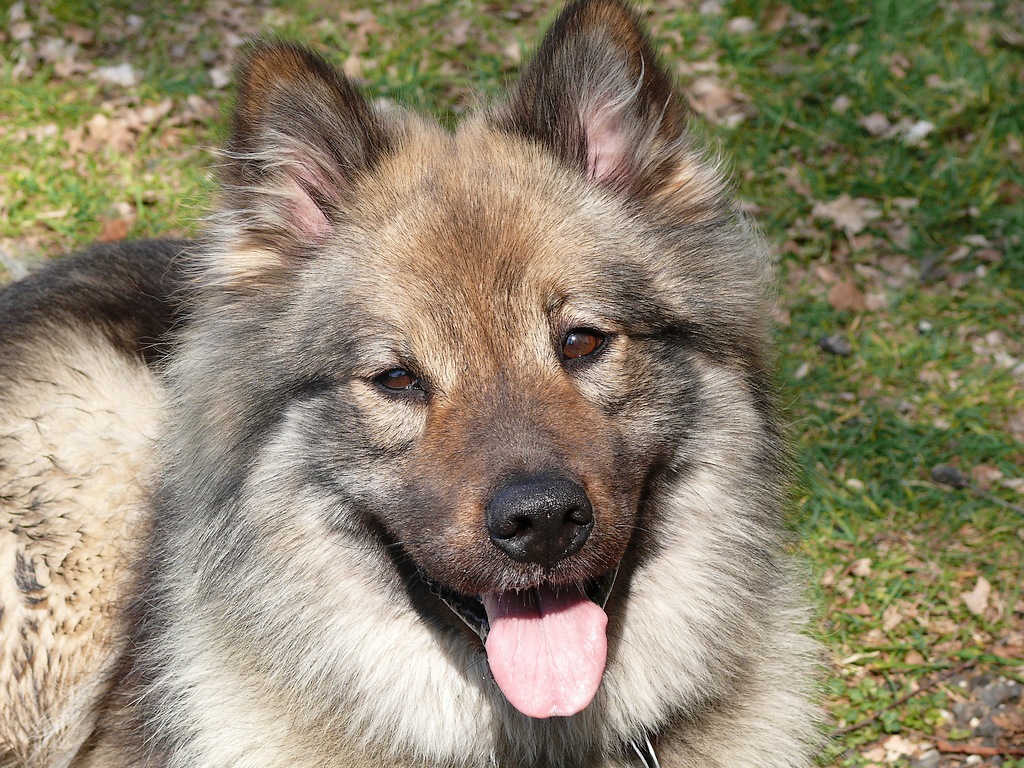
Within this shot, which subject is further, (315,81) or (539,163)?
(539,163)

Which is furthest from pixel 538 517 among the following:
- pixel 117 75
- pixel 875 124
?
pixel 117 75

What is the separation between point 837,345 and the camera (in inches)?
208

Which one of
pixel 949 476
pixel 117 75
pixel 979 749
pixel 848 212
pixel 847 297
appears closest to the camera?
pixel 979 749

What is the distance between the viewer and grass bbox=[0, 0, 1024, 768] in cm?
418

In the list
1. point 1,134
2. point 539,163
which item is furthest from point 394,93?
point 539,163

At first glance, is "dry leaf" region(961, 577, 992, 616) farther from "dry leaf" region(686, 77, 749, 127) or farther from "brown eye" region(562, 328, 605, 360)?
"dry leaf" region(686, 77, 749, 127)

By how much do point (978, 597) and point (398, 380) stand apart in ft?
9.04

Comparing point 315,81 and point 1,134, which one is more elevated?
point 315,81

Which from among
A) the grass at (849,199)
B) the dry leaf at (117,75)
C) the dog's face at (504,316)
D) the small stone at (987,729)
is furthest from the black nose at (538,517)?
the dry leaf at (117,75)

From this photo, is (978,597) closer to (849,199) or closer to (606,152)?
(606,152)

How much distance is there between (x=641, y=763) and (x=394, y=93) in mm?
4618

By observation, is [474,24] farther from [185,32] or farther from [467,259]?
[467,259]

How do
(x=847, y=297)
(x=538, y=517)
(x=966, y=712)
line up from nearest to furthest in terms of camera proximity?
(x=538, y=517) → (x=966, y=712) → (x=847, y=297)

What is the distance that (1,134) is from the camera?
609cm
